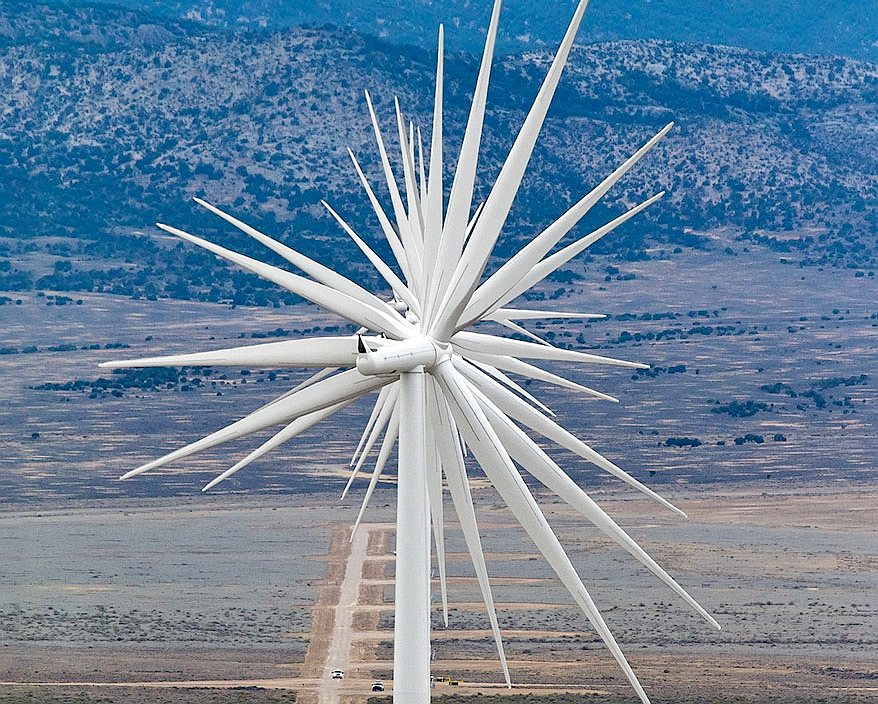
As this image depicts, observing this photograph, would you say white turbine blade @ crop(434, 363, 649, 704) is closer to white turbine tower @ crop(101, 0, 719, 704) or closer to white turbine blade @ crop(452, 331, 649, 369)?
white turbine tower @ crop(101, 0, 719, 704)

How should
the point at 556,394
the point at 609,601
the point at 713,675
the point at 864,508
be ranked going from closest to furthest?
the point at 713,675 → the point at 609,601 → the point at 864,508 → the point at 556,394

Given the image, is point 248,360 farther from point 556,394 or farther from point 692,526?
point 556,394

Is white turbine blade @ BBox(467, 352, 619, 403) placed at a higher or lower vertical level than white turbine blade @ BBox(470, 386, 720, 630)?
higher

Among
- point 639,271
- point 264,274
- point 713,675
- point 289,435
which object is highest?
point 639,271

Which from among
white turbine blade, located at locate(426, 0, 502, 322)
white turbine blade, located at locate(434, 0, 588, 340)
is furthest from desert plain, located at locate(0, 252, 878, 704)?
white turbine blade, located at locate(434, 0, 588, 340)

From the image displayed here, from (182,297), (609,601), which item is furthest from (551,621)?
(182,297)

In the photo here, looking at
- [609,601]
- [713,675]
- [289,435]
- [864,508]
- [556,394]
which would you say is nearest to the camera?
[289,435]

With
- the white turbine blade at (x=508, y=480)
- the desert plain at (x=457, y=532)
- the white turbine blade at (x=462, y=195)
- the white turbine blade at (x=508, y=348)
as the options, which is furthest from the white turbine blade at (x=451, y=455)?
the desert plain at (x=457, y=532)
